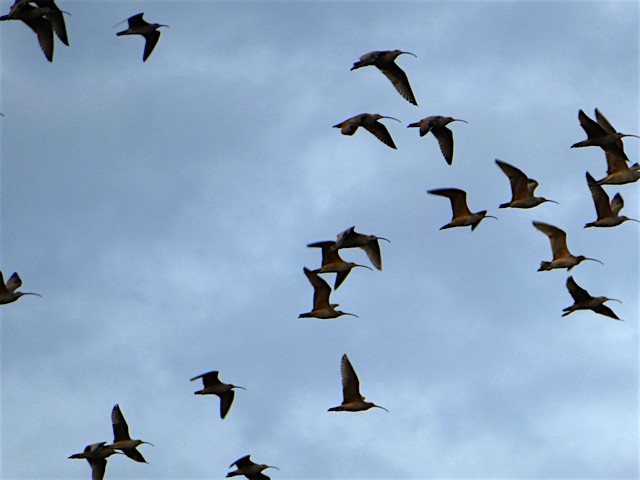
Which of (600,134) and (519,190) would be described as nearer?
(600,134)

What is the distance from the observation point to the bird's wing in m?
53.4

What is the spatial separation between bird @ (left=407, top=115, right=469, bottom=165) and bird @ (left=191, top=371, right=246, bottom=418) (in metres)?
9.44

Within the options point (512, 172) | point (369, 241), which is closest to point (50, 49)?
point (369, 241)

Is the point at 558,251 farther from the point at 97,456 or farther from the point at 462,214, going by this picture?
the point at 97,456

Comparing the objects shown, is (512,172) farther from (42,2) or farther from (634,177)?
(42,2)

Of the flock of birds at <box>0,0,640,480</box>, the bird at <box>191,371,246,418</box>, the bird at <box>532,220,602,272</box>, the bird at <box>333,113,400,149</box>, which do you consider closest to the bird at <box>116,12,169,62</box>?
the flock of birds at <box>0,0,640,480</box>

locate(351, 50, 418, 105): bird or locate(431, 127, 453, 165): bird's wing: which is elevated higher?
locate(351, 50, 418, 105): bird

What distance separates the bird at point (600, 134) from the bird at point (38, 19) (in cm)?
1504

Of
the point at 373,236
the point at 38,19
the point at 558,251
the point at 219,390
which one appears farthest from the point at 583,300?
the point at 38,19

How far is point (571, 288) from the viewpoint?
5031cm

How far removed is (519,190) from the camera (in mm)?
52031

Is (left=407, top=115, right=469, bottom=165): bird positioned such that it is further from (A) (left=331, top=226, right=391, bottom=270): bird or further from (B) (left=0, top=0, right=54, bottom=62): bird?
(B) (left=0, top=0, right=54, bottom=62): bird

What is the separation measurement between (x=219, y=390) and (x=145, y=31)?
10.8 metres

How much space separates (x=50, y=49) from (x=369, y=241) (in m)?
10.6
